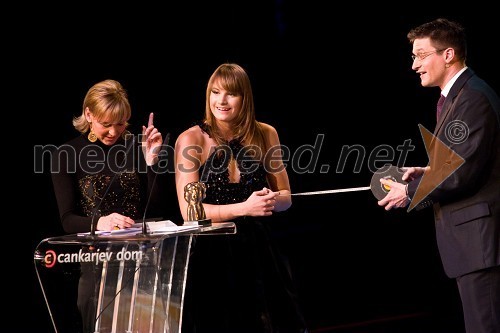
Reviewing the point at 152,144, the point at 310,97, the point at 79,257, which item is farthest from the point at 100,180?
the point at 310,97

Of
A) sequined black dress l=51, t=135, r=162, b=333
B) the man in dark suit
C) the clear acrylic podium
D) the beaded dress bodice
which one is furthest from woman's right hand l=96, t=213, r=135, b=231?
the man in dark suit

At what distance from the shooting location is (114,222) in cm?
288

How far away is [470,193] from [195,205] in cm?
108

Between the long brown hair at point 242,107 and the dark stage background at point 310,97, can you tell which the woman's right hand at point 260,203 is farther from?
the dark stage background at point 310,97

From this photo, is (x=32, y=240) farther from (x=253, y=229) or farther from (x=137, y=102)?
(x=253, y=229)

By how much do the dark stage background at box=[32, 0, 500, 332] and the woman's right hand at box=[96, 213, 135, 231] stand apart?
164 centimetres

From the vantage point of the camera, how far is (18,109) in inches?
173

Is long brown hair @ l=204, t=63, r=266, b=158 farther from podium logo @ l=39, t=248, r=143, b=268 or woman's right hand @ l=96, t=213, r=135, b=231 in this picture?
podium logo @ l=39, t=248, r=143, b=268

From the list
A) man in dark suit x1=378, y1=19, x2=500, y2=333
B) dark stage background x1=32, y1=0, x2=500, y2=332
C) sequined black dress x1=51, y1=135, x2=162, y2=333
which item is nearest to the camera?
man in dark suit x1=378, y1=19, x2=500, y2=333

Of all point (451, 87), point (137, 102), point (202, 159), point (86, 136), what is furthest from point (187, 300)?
point (137, 102)

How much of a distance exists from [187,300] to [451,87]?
1.37 metres

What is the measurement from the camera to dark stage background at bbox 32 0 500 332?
4465 mm

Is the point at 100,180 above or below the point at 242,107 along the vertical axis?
below

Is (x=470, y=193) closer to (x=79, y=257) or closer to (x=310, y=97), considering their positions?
(x=79, y=257)
